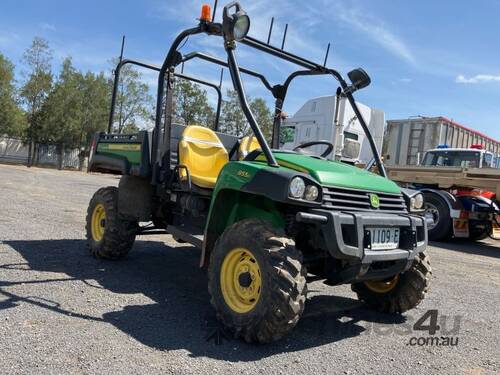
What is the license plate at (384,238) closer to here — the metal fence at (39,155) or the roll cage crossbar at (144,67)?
the roll cage crossbar at (144,67)

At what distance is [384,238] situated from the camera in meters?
3.64

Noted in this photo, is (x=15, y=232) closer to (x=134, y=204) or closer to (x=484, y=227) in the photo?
(x=134, y=204)

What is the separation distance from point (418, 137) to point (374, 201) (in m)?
14.0

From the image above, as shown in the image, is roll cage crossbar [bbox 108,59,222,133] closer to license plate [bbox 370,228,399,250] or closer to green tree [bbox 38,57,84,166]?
license plate [bbox 370,228,399,250]

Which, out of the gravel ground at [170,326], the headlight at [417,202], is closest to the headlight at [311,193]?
the gravel ground at [170,326]

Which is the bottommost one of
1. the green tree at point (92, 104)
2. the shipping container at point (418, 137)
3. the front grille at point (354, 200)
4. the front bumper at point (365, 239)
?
the front bumper at point (365, 239)

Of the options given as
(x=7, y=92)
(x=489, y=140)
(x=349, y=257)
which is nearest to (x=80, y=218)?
(x=349, y=257)

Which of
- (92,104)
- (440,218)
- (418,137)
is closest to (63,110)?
(92,104)

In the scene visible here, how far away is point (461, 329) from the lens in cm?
428

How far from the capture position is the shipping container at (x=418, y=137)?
53.6 feet

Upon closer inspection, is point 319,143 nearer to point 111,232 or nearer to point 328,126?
point 111,232

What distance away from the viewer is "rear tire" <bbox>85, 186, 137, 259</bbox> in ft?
18.4

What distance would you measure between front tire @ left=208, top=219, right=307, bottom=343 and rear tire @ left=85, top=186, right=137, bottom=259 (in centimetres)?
221

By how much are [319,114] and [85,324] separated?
1105 cm
